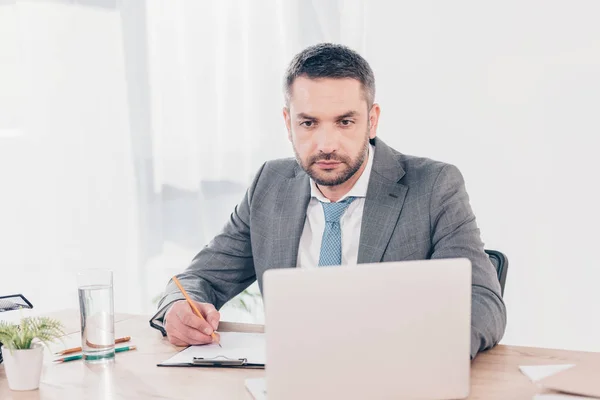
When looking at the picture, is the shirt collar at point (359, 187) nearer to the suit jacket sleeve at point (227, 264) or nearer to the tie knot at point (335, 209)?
the tie knot at point (335, 209)

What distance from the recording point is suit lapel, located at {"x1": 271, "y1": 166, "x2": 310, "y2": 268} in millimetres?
2014

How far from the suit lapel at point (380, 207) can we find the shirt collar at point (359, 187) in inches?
1.4

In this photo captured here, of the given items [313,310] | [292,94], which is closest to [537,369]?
[313,310]

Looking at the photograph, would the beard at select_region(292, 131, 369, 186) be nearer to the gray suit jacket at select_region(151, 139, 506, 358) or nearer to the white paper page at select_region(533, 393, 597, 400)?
the gray suit jacket at select_region(151, 139, 506, 358)

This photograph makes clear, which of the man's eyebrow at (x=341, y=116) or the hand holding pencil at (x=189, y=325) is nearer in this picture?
the hand holding pencil at (x=189, y=325)

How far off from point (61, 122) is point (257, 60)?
3.55 feet

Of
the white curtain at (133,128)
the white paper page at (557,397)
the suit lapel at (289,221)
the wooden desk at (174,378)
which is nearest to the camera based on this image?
the white paper page at (557,397)

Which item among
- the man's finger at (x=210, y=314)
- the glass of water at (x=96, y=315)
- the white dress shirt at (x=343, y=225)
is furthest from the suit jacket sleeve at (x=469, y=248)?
the glass of water at (x=96, y=315)

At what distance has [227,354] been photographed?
1514 millimetres

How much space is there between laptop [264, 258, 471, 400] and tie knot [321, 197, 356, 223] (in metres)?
0.87

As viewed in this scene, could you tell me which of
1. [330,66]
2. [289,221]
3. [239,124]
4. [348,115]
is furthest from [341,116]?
[239,124]

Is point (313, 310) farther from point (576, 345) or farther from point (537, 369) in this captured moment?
point (576, 345)

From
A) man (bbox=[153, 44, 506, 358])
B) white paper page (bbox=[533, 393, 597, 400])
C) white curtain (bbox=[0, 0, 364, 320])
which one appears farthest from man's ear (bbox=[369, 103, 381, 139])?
white curtain (bbox=[0, 0, 364, 320])

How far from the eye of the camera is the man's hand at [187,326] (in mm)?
1606
